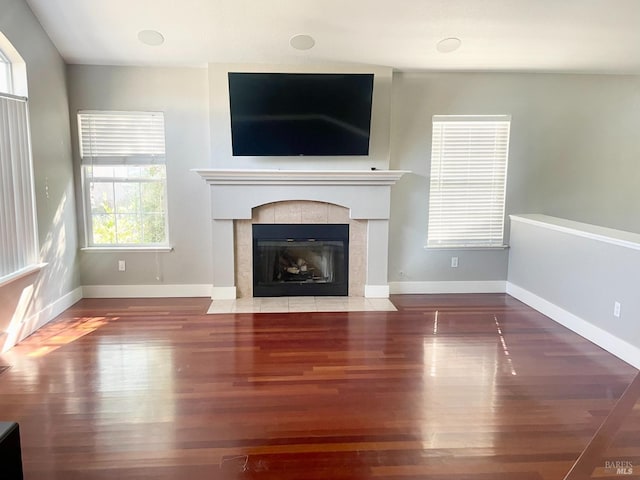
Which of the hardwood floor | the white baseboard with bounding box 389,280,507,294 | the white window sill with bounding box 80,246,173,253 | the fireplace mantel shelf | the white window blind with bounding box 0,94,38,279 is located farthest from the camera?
the white baseboard with bounding box 389,280,507,294

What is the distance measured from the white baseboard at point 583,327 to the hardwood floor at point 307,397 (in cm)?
10

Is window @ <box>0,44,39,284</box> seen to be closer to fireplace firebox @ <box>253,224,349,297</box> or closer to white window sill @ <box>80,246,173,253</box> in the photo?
white window sill @ <box>80,246,173,253</box>

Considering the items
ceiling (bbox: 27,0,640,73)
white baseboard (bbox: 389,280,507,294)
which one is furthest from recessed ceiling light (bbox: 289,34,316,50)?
white baseboard (bbox: 389,280,507,294)

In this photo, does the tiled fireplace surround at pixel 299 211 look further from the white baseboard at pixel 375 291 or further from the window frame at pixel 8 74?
the window frame at pixel 8 74

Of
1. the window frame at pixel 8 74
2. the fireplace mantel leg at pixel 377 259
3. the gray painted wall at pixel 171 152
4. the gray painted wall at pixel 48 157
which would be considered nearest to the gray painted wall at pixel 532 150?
the fireplace mantel leg at pixel 377 259

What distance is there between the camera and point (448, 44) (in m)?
4.15

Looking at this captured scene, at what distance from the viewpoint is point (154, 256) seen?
486cm

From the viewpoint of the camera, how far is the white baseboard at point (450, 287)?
5.10 meters

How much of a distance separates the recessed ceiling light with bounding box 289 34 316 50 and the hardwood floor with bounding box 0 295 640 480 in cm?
263

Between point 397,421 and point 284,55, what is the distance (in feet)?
11.8

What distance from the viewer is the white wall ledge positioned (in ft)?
10.9

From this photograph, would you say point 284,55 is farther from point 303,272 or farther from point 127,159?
point 303,272

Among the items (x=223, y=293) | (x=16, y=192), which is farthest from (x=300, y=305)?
(x=16, y=192)

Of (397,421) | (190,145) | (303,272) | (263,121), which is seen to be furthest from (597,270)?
(190,145)
